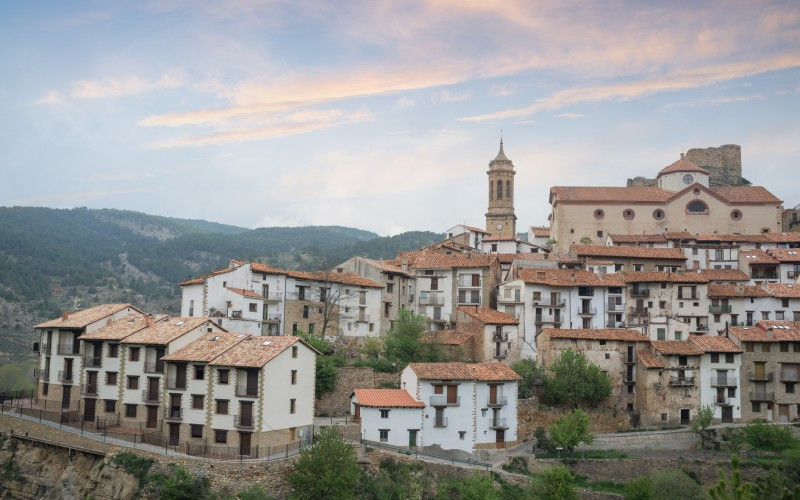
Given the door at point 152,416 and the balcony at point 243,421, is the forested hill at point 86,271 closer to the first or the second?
the door at point 152,416

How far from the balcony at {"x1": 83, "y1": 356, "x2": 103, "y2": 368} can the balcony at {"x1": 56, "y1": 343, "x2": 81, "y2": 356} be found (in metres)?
1.94

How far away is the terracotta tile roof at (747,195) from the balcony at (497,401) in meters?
47.7

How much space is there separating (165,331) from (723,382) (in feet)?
137

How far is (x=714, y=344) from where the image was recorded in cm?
6072

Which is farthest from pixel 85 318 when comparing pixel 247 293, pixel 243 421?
pixel 243 421

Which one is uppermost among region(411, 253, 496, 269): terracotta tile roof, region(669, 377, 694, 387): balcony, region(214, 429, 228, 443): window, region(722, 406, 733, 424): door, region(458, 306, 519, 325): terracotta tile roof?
region(411, 253, 496, 269): terracotta tile roof

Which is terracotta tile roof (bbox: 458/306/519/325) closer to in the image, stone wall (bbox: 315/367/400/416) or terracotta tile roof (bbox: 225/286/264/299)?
stone wall (bbox: 315/367/400/416)

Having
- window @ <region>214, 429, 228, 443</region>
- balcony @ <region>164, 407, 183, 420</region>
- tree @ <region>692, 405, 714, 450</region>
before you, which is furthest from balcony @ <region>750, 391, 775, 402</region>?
balcony @ <region>164, 407, 183, 420</region>

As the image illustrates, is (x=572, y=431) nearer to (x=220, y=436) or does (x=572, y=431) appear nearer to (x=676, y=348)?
(x=676, y=348)

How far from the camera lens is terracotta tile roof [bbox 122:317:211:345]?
49625mm

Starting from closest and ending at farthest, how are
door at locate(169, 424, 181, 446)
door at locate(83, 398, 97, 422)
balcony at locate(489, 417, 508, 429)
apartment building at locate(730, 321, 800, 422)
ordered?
door at locate(169, 424, 181, 446) < door at locate(83, 398, 97, 422) < balcony at locate(489, 417, 508, 429) < apartment building at locate(730, 321, 800, 422)

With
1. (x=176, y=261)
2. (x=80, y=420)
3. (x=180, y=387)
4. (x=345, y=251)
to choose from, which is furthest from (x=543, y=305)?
(x=176, y=261)

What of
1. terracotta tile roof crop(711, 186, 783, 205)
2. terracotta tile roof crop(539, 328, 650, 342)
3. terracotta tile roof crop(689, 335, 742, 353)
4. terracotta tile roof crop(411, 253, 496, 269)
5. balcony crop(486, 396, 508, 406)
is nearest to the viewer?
balcony crop(486, 396, 508, 406)

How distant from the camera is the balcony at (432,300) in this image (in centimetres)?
7381
